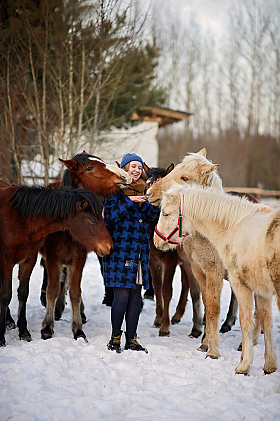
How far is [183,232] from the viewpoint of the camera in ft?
12.2

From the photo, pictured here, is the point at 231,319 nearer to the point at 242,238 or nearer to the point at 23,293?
the point at 242,238

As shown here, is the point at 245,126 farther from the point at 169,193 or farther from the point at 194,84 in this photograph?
the point at 169,193

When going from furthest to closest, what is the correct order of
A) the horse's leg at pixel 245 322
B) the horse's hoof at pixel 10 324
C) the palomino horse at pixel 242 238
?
1. the horse's hoof at pixel 10 324
2. the horse's leg at pixel 245 322
3. the palomino horse at pixel 242 238

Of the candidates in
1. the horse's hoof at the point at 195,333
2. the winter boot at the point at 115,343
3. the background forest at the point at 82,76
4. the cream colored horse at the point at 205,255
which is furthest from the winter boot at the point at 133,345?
the background forest at the point at 82,76

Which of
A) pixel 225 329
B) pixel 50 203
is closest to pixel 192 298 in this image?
pixel 225 329

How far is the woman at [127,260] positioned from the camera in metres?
3.76

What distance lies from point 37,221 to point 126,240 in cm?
102

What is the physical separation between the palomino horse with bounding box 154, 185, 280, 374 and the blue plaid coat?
23cm

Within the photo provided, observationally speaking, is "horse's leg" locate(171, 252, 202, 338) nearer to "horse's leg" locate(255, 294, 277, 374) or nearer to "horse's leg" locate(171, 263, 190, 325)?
"horse's leg" locate(171, 263, 190, 325)

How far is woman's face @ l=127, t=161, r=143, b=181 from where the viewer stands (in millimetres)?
4168

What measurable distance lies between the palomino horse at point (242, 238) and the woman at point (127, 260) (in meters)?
0.25

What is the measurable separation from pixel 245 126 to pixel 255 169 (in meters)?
4.21

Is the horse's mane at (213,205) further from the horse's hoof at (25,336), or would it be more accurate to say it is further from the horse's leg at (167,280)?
the horse's hoof at (25,336)

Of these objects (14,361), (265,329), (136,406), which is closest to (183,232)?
(265,329)
